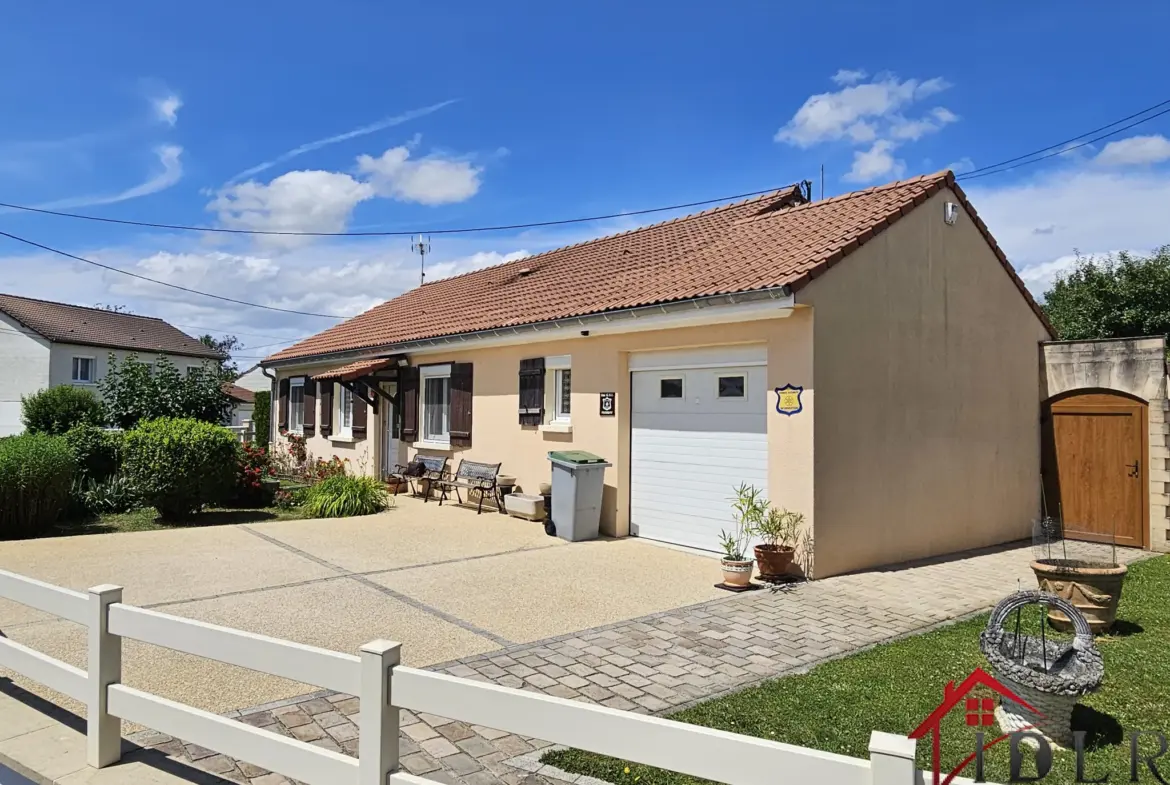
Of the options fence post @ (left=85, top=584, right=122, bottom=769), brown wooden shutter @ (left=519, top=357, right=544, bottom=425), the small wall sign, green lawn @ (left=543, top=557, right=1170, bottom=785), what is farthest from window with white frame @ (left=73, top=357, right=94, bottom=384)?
green lawn @ (left=543, top=557, right=1170, bottom=785)

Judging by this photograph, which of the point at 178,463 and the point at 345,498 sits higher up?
the point at 178,463

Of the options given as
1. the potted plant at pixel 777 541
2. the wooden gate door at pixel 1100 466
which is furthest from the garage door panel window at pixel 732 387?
the wooden gate door at pixel 1100 466

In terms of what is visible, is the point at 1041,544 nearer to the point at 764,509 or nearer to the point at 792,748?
the point at 764,509

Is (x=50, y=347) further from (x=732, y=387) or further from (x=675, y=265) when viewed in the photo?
(x=732, y=387)

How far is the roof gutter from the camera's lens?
7953 millimetres

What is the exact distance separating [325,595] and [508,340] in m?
5.88

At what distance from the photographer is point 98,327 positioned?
38031mm

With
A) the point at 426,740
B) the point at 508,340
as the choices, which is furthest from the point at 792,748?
the point at 508,340

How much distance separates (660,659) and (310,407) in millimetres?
15569

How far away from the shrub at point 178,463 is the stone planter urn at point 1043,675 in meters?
11.2

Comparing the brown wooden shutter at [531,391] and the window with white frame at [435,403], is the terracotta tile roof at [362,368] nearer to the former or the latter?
the window with white frame at [435,403]

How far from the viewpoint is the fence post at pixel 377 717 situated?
103 inches

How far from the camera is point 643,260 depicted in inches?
490

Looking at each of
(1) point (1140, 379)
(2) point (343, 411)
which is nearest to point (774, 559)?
(1) point (1140, 379)
